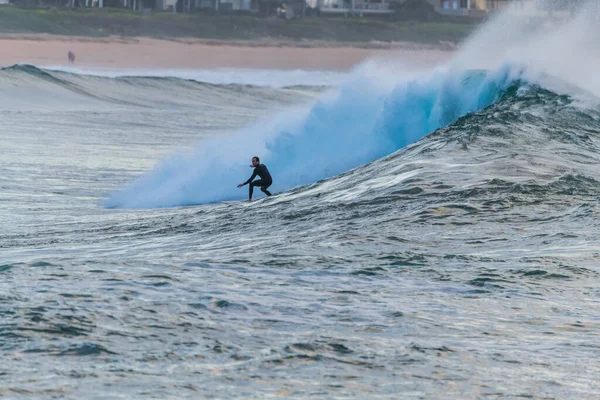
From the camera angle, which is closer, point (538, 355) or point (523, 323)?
point (538, 355)

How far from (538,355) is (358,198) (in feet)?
19.3

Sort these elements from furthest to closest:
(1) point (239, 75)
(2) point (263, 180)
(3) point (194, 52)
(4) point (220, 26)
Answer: (4) point (220, 26) → (3) point (194, 52) → (1) point (239, 75) → (2) point (263, 180)

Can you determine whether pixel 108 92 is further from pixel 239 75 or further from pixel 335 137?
pixel 335 137

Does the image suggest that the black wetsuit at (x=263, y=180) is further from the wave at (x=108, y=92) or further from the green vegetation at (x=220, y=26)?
the green vegetation at (x=220, y=26)

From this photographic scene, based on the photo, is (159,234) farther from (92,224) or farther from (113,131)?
Result: (113,131)

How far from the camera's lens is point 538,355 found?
7230mm

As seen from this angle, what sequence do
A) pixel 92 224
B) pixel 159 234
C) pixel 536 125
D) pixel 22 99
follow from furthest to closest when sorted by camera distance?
pixel 22 99, pixel 536 125, pixel 92 224, pixel 159 234

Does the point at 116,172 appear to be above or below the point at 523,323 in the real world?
below

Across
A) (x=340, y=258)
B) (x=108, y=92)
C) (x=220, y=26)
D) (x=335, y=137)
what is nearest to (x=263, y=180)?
(x=335, y=137)

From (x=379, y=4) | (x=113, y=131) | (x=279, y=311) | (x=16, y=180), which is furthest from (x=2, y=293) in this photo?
(x=379, y=4)

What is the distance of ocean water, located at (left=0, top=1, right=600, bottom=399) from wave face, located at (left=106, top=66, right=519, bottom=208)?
0.18 feet

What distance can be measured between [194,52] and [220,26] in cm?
803

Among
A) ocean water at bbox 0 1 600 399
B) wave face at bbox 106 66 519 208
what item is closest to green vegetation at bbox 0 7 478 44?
wave face at bbox 106 66 519 208

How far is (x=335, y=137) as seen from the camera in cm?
2184
